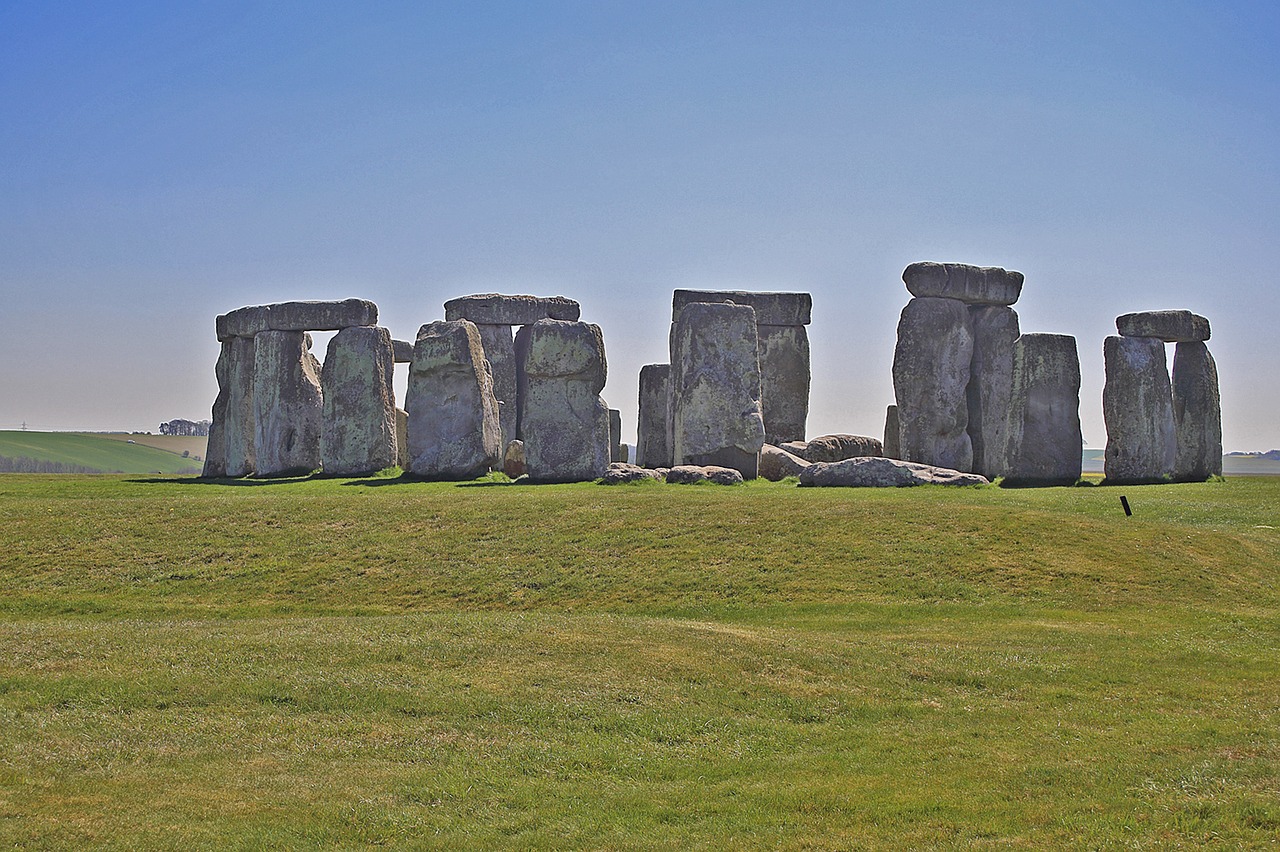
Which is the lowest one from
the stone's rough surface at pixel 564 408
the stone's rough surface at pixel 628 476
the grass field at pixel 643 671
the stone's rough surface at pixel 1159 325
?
the grass field at pixel 643 671

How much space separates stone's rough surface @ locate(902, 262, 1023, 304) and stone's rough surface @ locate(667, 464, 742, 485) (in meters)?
7.71

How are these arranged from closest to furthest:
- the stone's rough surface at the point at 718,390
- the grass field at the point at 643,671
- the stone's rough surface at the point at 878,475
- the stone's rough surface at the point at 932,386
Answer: the grass field at the point at 643,671, the stone's rough surface at the point at 878,475, the stone's rough surface at the point at 718,390, the stone's rough surface at the point at 932,386

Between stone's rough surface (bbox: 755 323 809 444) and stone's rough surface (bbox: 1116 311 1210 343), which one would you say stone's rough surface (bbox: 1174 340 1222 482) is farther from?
stone's rough surface (bbox: 755 323 809 444)

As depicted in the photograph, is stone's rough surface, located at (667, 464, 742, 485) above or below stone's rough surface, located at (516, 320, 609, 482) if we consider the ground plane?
below

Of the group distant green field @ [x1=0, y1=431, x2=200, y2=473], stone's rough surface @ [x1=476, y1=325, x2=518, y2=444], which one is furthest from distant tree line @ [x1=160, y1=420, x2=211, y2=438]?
stone's rough surface @ [x1=476, y1=325, x2=518, y2=444]

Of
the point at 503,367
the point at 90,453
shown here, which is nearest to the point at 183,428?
the point at 90,453

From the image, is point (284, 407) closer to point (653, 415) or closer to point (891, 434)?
point (653, 415)

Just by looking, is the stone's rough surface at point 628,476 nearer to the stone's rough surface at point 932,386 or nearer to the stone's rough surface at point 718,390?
the stone's rough surface at point 718,390

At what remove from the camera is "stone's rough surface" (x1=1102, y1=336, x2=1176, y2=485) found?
30.5 m

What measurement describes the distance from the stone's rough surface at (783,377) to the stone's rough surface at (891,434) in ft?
8.09

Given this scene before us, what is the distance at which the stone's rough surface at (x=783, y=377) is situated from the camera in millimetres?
36344

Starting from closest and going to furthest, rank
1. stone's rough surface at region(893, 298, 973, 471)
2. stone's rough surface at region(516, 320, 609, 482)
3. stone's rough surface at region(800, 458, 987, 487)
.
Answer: stone's rough surface at region(800, 458, 987, 487), stone's rough surface at region(516, 320, 609, 482), stone's rough surface at region(893, 298, 973, 471)

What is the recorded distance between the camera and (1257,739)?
1149cm

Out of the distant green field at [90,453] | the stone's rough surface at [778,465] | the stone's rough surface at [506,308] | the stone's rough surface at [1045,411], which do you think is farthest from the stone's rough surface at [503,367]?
the distant green field at [90,453]
